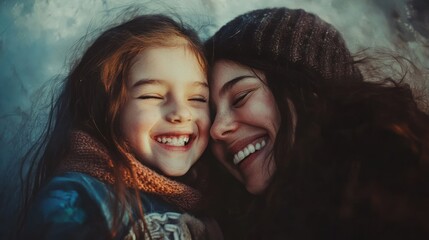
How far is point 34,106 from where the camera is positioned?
1.89 metres

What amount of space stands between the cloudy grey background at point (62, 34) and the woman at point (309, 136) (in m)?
0.08

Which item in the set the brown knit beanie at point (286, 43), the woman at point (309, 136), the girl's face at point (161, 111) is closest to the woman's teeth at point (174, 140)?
the girl's face at point (161, 111)

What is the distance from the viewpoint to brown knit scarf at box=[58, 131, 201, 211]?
168cm

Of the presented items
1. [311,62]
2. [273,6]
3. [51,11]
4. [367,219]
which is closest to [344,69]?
[311,62]

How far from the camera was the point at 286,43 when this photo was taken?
1.81 meters

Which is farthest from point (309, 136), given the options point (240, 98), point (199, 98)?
point (199, 98)

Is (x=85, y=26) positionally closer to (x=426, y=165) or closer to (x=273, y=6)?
(x=273, y=6)

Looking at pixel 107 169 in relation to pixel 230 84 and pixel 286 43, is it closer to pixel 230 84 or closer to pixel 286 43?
pixel 230 84

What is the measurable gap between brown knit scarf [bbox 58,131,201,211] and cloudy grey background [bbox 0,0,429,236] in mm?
236

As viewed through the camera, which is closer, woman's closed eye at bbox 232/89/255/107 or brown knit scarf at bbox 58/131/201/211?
brown knit scarf at bbox 58/131/201/211

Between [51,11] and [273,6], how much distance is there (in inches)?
26.8

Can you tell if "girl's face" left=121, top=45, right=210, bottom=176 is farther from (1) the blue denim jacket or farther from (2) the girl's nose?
(1) the blue denim jacket

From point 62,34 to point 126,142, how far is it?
1.35 ft

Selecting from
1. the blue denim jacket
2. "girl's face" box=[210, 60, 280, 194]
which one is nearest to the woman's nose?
"girl's face" box=[210, 60, 280, 194]
